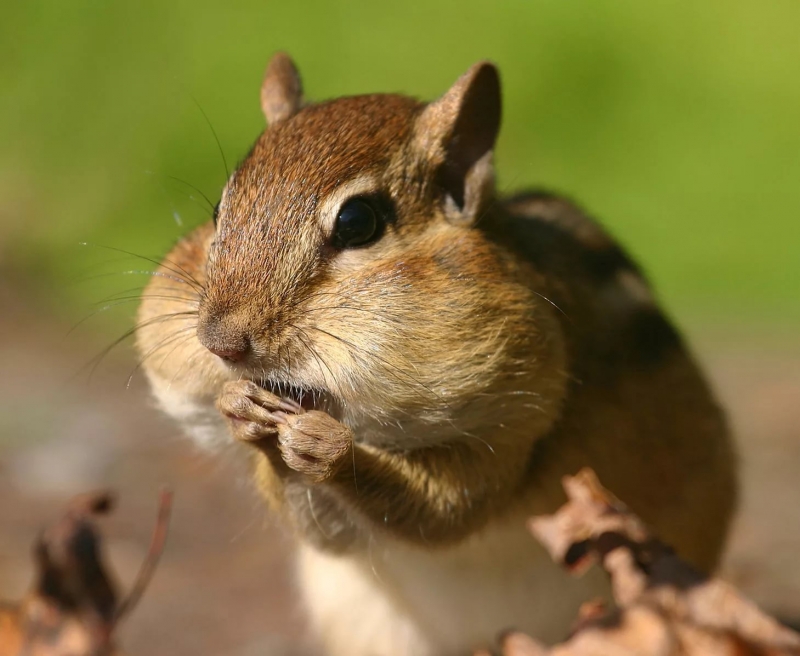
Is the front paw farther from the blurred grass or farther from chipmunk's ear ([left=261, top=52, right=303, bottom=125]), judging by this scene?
Answer: the blurred grass

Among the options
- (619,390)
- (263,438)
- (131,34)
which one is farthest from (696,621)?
(131,34)

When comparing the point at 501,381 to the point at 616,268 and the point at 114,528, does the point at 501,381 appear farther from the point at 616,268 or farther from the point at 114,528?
the point at 114,528

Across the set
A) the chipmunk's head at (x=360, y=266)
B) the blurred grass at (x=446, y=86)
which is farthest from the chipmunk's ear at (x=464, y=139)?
the blurred grass at (x=446, y=86)

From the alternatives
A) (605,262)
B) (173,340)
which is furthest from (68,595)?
(605,262)

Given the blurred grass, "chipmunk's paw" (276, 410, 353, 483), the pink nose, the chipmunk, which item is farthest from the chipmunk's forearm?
the blurred grass

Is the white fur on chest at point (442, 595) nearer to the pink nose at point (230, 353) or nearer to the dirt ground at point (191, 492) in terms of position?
the dirt ground at point (191, 492)

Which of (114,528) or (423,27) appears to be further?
(423,27)
